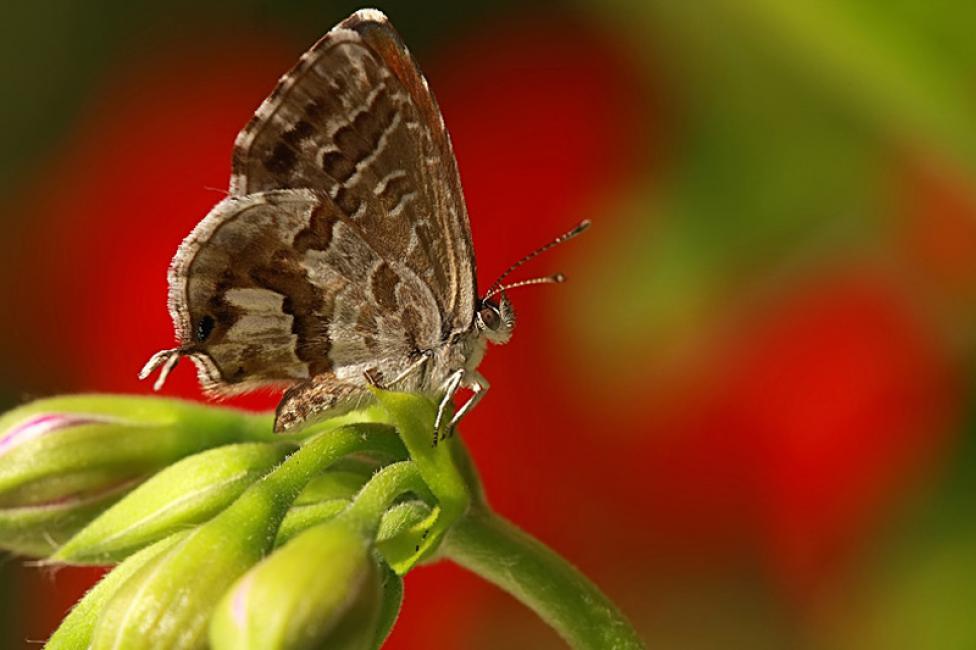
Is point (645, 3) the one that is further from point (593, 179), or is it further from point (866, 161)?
point (866, 161)

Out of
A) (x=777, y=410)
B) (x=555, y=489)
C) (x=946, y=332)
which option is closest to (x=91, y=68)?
(x=555, y=489)

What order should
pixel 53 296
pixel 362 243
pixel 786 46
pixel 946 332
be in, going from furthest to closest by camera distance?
1. pixel 53 296
2. pixel 946 332
3. pixel 786 46
4. pixel 362 243

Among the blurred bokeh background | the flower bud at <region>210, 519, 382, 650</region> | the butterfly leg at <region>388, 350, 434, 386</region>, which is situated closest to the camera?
the flower bud at <region>210, 519, 382, 650</region>

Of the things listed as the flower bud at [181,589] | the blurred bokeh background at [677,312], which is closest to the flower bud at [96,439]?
the flower bud at [181,589]

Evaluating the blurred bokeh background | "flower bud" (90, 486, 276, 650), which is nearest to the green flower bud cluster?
"flower bud" (90, 486, 276, 650)

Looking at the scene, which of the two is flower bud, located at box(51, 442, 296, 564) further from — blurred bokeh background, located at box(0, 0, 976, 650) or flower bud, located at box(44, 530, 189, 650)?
blurred bokeh background, located at box(0, 0, 976, 650)

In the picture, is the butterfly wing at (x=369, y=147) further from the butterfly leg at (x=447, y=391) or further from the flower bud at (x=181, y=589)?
the flower bud at (x=181, y=589)
